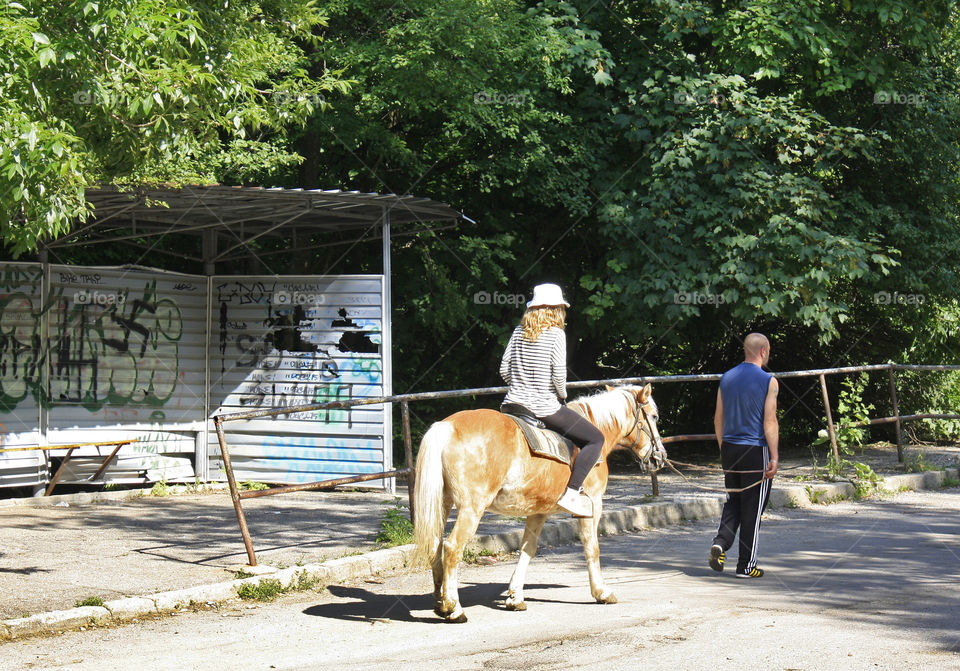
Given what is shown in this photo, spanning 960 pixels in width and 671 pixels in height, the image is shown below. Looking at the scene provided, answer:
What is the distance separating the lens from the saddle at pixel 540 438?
24.8 feet

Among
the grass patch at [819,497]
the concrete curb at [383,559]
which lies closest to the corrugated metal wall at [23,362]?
the concrete curb at [383,559]

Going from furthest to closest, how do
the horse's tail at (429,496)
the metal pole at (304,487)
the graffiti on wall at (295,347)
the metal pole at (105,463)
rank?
the graffiti on wall at (295,347) → the metal pole at (105,463) → the metal pole at (304,487) → the horse's tail at (429,496)

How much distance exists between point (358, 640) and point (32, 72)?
4825 mm

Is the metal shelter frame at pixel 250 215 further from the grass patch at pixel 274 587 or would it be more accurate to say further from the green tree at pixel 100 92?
the grass patch at pixel 274 587

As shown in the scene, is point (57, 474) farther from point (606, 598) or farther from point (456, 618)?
point (606, 598)

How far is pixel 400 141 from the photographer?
17094mm

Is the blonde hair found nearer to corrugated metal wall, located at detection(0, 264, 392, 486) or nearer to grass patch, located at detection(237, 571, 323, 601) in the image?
grass patch, located at detection(237, 571, 323, 601)

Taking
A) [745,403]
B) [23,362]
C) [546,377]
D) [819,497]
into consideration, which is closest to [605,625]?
[546,377]

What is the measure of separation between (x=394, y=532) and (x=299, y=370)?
19.3ft

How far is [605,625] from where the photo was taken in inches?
274

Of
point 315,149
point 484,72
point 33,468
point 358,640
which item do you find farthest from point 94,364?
point 358,640

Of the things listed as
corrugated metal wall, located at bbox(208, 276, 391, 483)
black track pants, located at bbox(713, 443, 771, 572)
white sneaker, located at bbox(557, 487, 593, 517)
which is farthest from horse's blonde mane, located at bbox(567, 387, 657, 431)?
corrugated metal wall, located at bbox(208, 276, 391, 483)

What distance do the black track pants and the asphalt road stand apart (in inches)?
10.6

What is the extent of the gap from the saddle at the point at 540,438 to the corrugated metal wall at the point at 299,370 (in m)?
6.79
